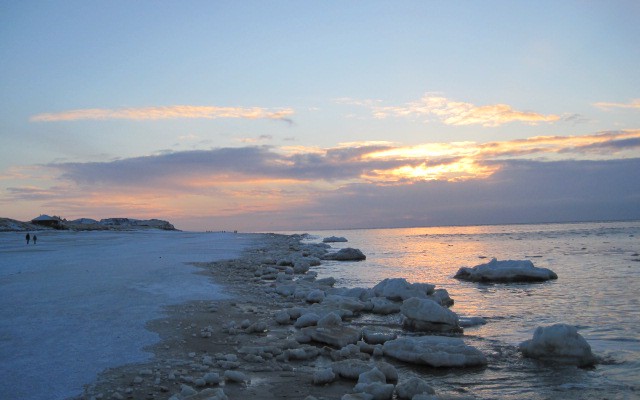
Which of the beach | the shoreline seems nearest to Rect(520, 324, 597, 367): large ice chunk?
the beach

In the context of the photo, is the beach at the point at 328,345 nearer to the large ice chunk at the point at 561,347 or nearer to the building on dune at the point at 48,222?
the large ice chunk at the point at 561,347

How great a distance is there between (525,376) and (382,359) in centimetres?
246

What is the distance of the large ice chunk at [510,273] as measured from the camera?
72.2 ft

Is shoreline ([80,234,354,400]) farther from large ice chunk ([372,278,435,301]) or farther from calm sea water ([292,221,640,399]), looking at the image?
large ice chunk ([372,278,435,301])

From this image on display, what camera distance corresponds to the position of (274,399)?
6.82m

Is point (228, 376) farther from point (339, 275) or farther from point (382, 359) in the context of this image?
point (339, 275)

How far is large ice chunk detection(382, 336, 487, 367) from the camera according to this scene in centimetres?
876

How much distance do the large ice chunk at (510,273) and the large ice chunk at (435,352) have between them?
14.3 meters

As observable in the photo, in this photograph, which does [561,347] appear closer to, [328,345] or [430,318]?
[430,318]

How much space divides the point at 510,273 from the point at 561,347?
47.3 ft

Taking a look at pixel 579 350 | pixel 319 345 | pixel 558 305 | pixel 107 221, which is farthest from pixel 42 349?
pixel 107 221

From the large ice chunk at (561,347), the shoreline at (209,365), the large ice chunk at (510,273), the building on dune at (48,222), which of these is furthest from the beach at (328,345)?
the building on dune at (48,222)

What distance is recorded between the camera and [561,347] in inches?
355

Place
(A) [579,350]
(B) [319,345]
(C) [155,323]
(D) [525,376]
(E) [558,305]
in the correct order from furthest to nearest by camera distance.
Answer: (E) [558,305]
(C) [155,323]
(B) [319,345]
(A) [579,350]
(D) [525,376]
